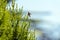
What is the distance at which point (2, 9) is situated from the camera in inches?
289

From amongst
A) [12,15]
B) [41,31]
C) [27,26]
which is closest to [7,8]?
[12,15]

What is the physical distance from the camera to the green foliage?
7236mm

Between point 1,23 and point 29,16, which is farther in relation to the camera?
point 29,16

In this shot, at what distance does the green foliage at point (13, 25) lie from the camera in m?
7.24

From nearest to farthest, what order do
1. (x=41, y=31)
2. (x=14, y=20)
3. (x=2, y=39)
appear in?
(x=2, y=39) → (x=14, y=20) → (x=41, y=31)

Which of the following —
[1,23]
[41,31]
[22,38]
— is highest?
[1,23]

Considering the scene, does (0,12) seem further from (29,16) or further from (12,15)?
(29,16)

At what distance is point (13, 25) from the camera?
748 centimetres

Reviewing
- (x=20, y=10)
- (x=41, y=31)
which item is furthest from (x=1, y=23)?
(x=41, y=31)

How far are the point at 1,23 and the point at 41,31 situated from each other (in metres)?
8.47

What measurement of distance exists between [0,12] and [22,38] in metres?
0.97

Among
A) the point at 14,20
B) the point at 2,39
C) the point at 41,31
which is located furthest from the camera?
the point at 41,31

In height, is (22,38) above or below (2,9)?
below

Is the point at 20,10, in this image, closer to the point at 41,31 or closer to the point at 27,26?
the point at 27,26
